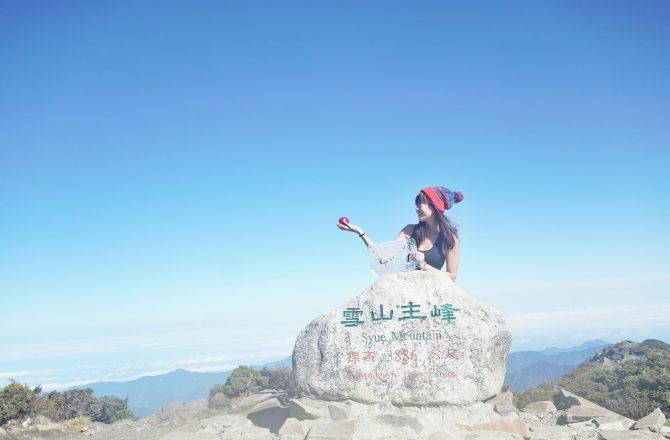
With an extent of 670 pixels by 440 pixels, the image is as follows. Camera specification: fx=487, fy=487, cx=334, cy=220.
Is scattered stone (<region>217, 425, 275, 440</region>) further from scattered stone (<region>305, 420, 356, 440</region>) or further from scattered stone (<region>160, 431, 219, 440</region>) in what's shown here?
scattered stone (<region>305, 420, 356, 440</region>)

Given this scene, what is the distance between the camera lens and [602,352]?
2438 cm

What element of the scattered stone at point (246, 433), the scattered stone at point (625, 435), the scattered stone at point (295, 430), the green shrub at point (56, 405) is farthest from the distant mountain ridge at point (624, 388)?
the green shrub at point (56, 405)

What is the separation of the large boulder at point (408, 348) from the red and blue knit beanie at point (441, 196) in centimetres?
142

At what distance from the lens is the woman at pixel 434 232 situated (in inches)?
372

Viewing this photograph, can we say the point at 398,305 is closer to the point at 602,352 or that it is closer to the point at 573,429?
the point at 573,429

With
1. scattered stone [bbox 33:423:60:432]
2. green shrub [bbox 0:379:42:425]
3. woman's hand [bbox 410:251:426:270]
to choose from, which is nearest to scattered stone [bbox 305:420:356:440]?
woman's hand [bbox 410:251:426:270]

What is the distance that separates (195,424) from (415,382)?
632 centimetres

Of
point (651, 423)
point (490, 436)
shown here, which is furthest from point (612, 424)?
point (490, 436)

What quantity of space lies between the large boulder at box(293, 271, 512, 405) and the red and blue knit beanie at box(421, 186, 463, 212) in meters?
1.42

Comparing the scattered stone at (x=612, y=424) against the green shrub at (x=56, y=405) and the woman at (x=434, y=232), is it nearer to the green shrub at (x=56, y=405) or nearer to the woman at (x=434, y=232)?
the woman at (x=434, y=232)

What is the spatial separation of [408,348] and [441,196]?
299 cm

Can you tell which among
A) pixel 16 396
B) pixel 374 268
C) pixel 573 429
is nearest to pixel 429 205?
pixel 374 268

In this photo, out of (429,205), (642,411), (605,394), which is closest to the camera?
(429,205)

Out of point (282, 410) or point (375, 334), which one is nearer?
point (375, 334)
